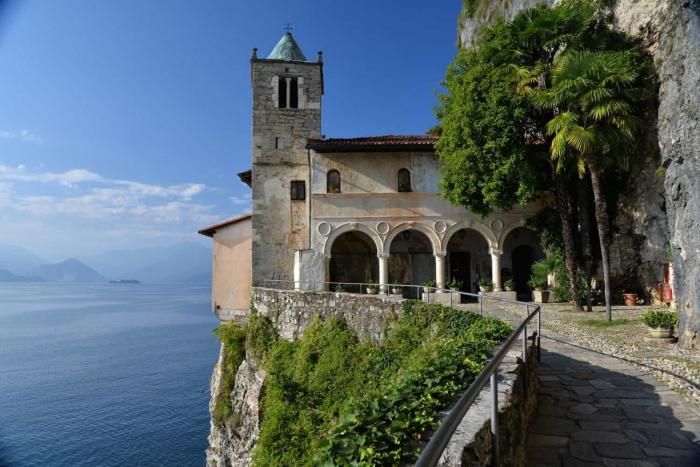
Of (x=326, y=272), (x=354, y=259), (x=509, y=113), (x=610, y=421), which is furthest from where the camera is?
(x=354, y=259)

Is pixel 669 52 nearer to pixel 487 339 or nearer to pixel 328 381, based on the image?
pixel 487 339

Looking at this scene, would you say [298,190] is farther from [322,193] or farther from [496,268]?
[496,268]

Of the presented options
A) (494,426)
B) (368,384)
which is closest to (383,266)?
(368,384)

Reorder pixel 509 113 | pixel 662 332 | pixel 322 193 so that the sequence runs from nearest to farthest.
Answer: pixel 662 332
pixel 509 113
pixel 322 193

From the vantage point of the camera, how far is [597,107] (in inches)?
520

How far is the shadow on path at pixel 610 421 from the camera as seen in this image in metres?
4.11

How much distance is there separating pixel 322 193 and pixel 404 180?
4098 mm

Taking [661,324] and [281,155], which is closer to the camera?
[661,324]

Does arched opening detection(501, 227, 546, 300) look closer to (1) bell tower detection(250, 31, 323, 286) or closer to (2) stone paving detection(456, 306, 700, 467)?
(1) bell tower detection(250, 31, 323, 286)

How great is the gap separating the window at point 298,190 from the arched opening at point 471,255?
8.03 meters

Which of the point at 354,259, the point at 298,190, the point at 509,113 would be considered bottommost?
the point at 354,259

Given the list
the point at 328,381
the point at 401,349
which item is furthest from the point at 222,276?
the point at 401,349

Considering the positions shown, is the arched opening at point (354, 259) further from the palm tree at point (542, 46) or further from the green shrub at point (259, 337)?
the palm tree at point (542, 46)

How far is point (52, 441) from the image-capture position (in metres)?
27.5
